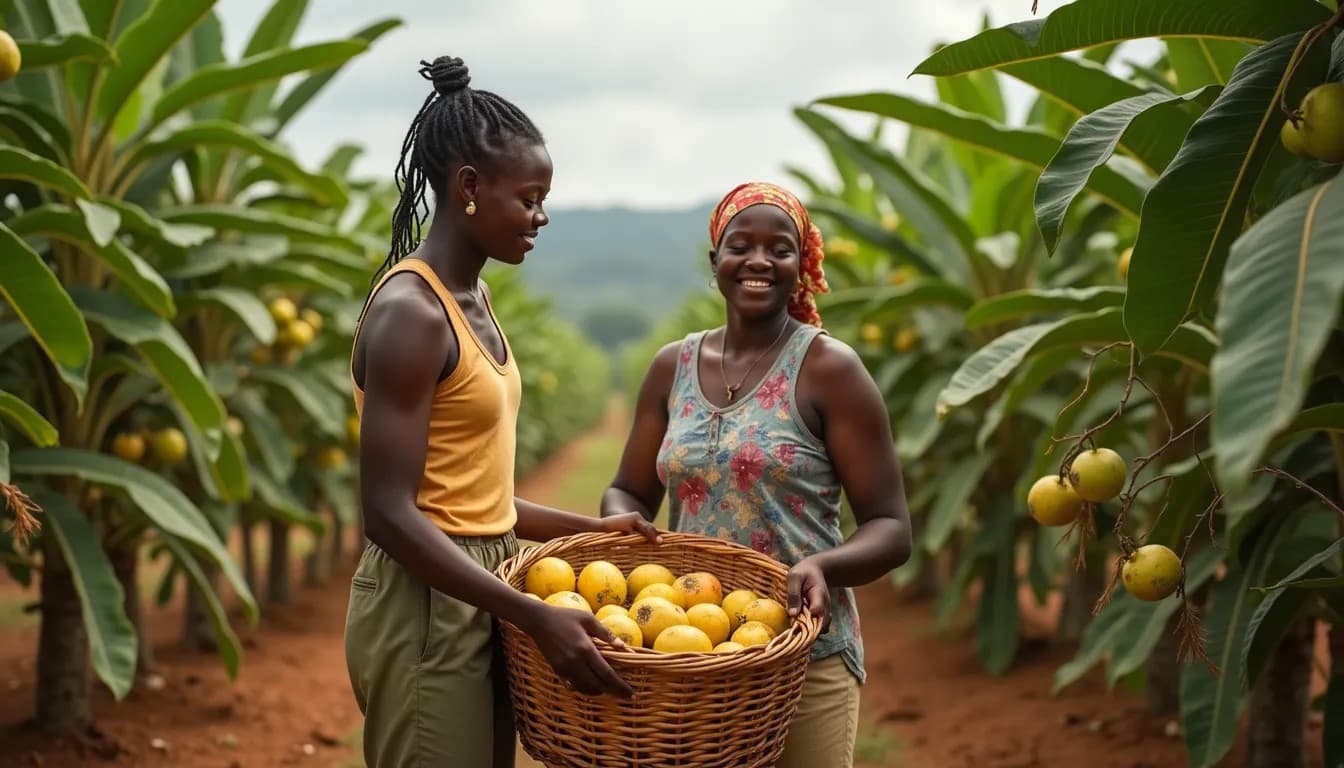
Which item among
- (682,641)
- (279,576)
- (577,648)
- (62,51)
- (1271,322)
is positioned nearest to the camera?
(1271,322)

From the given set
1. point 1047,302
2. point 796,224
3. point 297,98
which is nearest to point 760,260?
point 796,224

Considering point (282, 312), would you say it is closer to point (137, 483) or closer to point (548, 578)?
point (137, 483)

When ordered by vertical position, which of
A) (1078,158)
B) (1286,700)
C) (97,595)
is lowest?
(1286,700)

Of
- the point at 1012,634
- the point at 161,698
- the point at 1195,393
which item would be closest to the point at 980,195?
the point at 1195,393

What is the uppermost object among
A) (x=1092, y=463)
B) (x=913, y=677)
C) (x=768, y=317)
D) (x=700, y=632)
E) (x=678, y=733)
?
(x=768, y=317)

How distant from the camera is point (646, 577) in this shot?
243cm

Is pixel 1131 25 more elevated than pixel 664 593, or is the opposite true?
pixel 1131 25

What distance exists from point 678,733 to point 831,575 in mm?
502

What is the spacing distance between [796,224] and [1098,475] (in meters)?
0.83

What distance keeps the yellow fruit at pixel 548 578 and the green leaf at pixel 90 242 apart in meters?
2.08

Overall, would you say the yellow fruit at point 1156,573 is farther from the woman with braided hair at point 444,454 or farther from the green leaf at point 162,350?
the green leaf at point 162,350

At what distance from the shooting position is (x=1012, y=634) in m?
5.94

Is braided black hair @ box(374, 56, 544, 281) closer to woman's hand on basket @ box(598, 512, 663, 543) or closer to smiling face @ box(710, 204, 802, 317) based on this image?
smiling face @ box(710, 204, 802, 317)

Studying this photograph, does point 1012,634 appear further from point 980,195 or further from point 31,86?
point 31,86
